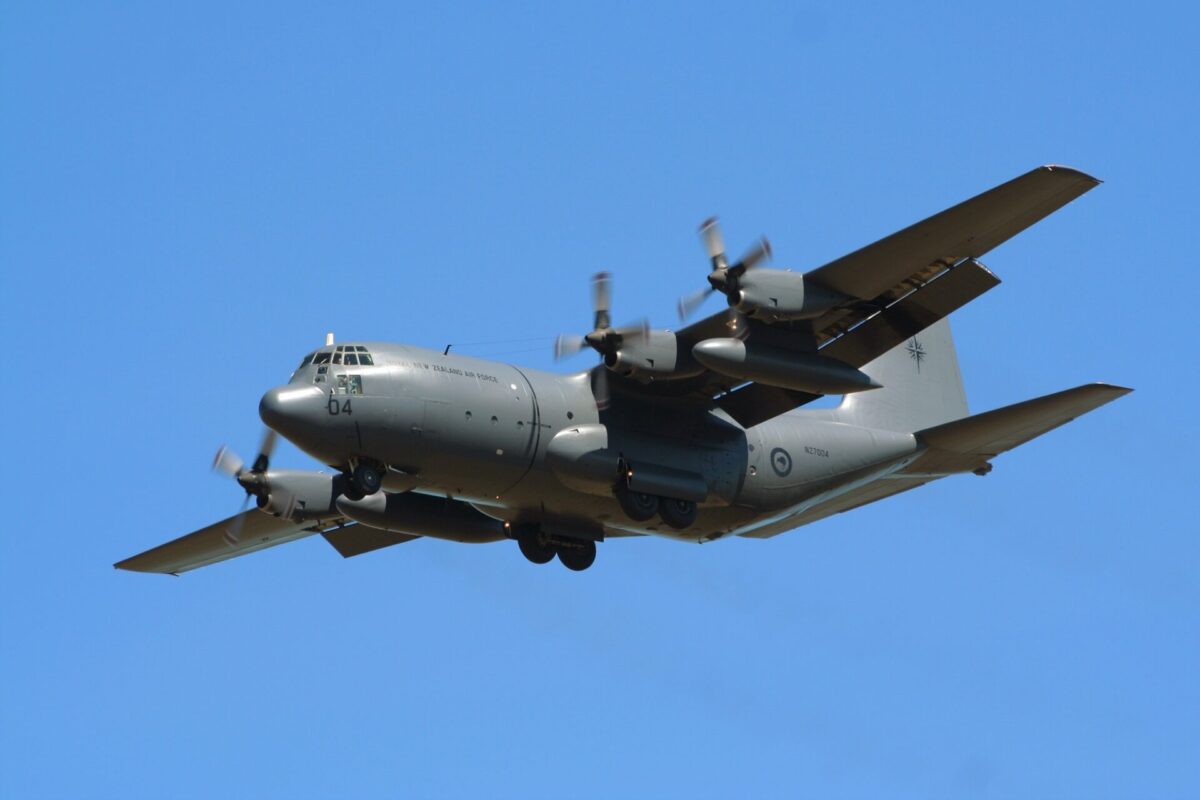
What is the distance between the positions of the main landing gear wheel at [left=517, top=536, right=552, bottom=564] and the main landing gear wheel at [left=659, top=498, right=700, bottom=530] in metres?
1.82

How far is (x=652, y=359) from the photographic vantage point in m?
25.4

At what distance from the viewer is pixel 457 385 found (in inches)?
980

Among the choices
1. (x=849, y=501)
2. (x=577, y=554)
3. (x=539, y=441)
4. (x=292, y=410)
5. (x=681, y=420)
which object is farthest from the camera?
(x=849, y=501)

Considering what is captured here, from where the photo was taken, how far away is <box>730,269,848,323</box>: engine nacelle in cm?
2417

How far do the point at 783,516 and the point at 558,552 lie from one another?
3577 mm

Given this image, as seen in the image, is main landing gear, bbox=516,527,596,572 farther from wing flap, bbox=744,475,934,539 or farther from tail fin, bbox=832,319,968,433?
tail fin, bbox=832,319,968,433

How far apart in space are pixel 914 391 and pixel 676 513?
5669 mm

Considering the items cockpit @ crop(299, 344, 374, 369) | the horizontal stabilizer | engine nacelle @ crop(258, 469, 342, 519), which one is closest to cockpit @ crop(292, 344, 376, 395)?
cockpit @ crop(299, 344, 374, 369)

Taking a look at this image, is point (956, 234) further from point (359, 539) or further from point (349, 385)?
point (359, 539)

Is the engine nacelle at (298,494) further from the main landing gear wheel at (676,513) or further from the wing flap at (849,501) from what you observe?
the wing flap at (849,501)

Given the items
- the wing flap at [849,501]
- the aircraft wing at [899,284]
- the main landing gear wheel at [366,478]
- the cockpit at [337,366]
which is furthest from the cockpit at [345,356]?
the wing flap at [849,501]

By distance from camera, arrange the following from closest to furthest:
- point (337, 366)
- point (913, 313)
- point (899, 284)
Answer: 1. point (337, 366)
2. point (899, 284)
3. point (913, 313)

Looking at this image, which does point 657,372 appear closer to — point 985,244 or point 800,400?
point 800,400

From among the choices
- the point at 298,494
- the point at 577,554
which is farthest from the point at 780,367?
the point at 298,494
